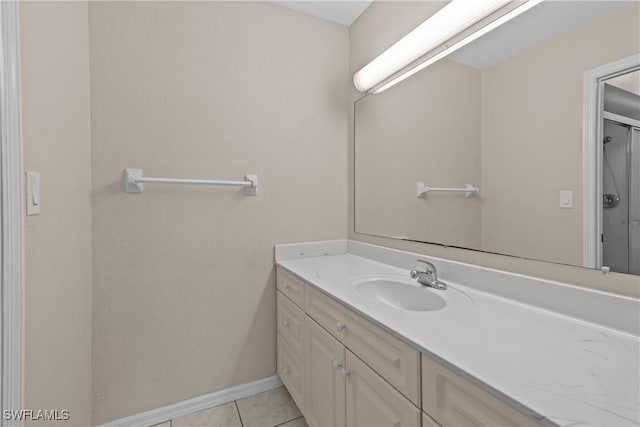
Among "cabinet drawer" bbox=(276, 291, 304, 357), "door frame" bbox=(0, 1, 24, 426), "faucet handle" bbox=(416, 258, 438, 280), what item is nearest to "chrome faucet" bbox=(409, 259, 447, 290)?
"faucet handle" bbox=(416, 258, 438, 280)

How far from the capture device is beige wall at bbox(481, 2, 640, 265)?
2.54 ft

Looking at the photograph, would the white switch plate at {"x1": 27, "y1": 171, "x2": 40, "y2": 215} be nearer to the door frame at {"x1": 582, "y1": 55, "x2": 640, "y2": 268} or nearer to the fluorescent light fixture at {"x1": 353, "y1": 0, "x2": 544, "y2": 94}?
the fluorescent light fixture at {"x1": 353, "y1": 0, "x2": 544, "y2": 94}

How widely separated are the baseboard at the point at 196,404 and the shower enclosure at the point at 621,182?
1602 mm

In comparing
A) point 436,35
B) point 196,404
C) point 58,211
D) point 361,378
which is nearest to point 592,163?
point 436,35

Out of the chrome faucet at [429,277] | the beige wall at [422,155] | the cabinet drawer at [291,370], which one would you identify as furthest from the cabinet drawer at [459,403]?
the cabinet drawer at [291,370]

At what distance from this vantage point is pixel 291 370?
4.55 ft

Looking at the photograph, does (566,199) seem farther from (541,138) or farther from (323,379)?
(323,379)

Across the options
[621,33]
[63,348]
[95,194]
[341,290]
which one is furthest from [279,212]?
→ [621,33]

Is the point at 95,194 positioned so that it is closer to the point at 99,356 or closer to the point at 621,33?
the point at 99,356

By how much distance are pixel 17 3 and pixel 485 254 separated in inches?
60.7

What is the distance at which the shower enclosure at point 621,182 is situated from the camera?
701mm

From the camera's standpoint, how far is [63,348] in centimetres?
91

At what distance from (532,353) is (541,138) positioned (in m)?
0.65

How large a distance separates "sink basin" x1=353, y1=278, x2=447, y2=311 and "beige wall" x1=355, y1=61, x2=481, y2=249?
0.25m
